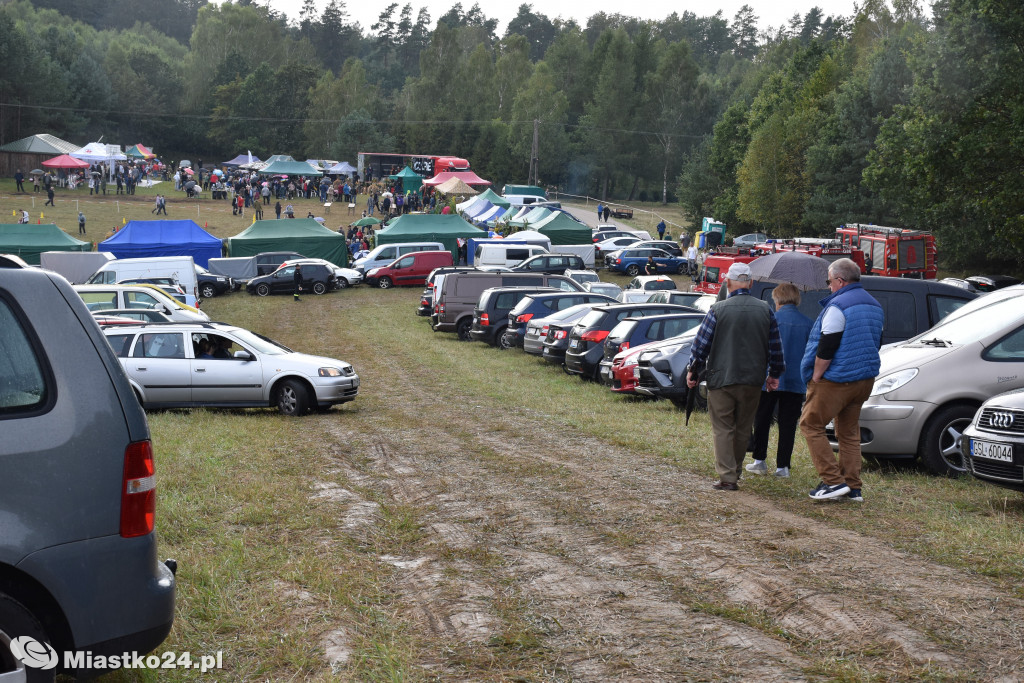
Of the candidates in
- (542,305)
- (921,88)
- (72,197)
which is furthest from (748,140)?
(542,305)

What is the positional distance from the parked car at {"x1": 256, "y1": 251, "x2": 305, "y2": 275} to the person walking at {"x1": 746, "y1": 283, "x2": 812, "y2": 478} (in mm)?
33397

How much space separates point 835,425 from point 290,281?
33.5 meters

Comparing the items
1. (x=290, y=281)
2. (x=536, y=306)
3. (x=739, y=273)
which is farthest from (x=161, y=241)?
(x=739, y=273)

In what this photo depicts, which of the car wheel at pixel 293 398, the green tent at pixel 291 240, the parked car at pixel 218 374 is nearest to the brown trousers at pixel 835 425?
the parked car at pixel 218 374

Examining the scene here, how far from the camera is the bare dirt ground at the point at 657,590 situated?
13.9 feet

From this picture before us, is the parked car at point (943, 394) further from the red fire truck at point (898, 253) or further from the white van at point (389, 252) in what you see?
the white van at point (389, 252)

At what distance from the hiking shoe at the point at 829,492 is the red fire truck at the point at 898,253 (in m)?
27.2

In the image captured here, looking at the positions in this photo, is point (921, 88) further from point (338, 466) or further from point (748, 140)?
point (748, 140)

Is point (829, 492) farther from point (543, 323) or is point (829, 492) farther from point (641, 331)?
point (543, 323)

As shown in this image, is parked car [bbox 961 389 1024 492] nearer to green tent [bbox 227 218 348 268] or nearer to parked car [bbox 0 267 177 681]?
parked car [bbox 0 267 177 681]

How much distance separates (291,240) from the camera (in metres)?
42.3

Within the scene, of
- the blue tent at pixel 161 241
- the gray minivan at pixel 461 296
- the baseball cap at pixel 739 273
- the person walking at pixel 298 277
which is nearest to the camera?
the baseball cap at pixel 739 273

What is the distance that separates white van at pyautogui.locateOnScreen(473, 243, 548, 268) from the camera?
4212cm

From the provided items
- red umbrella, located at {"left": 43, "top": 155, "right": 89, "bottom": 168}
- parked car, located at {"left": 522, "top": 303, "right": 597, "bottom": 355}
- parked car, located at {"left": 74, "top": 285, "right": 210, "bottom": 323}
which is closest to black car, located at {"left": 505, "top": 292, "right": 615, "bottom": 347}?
parked car, located at {"left": 522, "top": 303, "right": 597, "bottom": 355}
